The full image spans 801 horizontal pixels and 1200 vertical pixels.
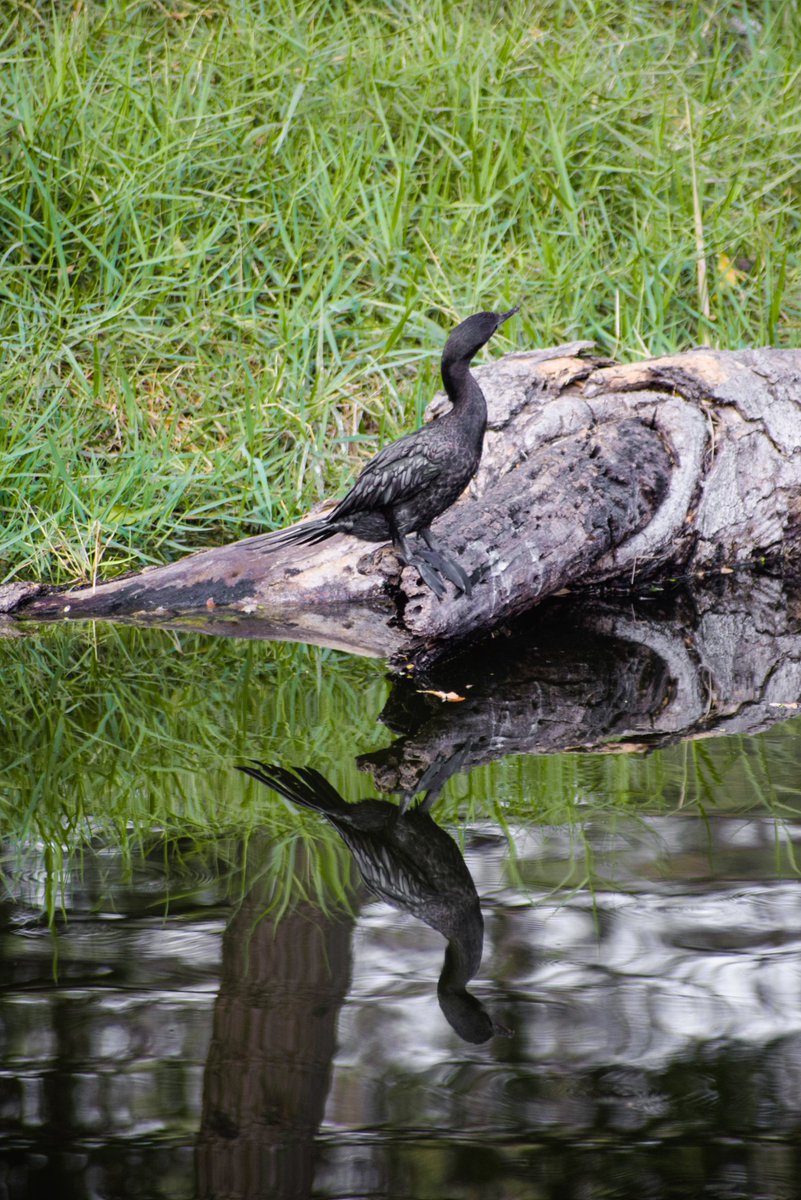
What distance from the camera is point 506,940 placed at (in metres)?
1.98

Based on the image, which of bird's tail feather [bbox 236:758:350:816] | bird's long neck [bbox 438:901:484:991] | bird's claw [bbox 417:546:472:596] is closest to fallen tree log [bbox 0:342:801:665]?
bird's claw [bbox 417:546:472:596]

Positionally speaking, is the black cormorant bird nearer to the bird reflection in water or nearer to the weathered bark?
the weathered bark

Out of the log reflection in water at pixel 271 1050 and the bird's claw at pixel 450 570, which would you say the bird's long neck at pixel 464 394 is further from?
the log reflection in water at pixel 271 1050

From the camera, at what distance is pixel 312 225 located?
235 inches

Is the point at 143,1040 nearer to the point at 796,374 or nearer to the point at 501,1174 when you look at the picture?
the point at 501,1174

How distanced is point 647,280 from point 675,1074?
4477mm

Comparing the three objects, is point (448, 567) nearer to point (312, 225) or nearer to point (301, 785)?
point (301, 785)

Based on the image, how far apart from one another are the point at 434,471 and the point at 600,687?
2.46 ft

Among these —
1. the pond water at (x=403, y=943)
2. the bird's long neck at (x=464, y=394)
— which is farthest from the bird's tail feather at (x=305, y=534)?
Result: the pond water at (x=403, y=943)

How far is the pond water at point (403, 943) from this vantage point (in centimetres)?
154

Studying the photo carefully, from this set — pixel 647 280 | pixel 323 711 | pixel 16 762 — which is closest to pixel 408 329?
pixel 647 280

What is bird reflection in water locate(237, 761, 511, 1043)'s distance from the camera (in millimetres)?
1820

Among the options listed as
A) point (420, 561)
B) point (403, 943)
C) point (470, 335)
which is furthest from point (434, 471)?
point (403, 943)

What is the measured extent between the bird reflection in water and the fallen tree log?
979 millimetres
